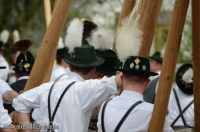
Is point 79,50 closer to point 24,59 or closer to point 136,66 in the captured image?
point 136,66

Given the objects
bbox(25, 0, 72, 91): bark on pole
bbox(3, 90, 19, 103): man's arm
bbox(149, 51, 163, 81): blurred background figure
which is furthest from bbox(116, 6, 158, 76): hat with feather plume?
bbox(149, 51, 163, 81): blurred background figure

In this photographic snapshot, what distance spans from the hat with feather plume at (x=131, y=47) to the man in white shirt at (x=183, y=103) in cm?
364

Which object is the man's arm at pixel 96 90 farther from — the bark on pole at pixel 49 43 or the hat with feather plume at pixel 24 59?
the hat with feather plume at pixel 24 59

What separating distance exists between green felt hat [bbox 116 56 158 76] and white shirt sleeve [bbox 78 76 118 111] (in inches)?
8.1

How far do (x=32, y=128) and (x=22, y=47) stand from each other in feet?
6.43

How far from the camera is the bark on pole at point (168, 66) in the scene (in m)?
4.43

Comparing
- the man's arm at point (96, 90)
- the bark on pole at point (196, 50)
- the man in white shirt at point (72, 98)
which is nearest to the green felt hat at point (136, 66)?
the man's arm at point (96, 90)

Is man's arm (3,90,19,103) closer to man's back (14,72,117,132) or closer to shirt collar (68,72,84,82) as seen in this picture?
man's back (14,72,117,132)

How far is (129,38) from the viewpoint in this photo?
471 centimetres

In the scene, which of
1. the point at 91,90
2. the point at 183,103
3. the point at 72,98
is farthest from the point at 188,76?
the point at 91,90

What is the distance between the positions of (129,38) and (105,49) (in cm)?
150

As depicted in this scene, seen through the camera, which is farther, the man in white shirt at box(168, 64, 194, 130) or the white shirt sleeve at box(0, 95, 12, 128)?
the man in white shirt at box(168, 64, 194, 130)

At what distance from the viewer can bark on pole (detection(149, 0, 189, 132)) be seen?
4.43m

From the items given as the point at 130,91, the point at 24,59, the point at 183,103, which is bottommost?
the point at 183,103
